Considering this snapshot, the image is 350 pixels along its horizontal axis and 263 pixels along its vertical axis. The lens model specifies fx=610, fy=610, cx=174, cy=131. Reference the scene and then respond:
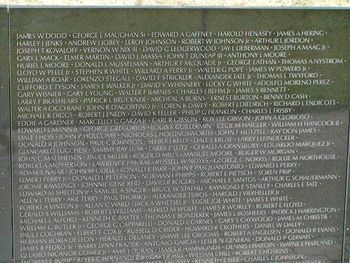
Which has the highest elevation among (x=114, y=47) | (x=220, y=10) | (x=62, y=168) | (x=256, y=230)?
(x=220, y=10)

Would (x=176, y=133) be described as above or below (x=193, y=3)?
below

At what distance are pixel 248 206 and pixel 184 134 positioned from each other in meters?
0.70

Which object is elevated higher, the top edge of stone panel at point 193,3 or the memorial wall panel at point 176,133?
the top edge of stone panel at point 193,3

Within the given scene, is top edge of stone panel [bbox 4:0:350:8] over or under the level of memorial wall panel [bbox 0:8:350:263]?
over

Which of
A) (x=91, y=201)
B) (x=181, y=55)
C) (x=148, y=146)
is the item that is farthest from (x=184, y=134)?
(x=91, y=201)

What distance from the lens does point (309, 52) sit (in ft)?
13.3

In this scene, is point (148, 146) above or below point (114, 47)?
below

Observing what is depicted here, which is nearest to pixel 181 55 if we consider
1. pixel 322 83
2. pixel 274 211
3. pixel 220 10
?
pixel 220 10

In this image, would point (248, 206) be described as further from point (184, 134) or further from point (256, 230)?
point (184, 134)

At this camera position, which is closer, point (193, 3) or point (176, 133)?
→ point (193, 3)

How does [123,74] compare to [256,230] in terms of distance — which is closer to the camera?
[123,74]

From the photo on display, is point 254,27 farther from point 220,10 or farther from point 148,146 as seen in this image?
point 148,146

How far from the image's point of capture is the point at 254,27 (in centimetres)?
399

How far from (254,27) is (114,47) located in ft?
3.03
